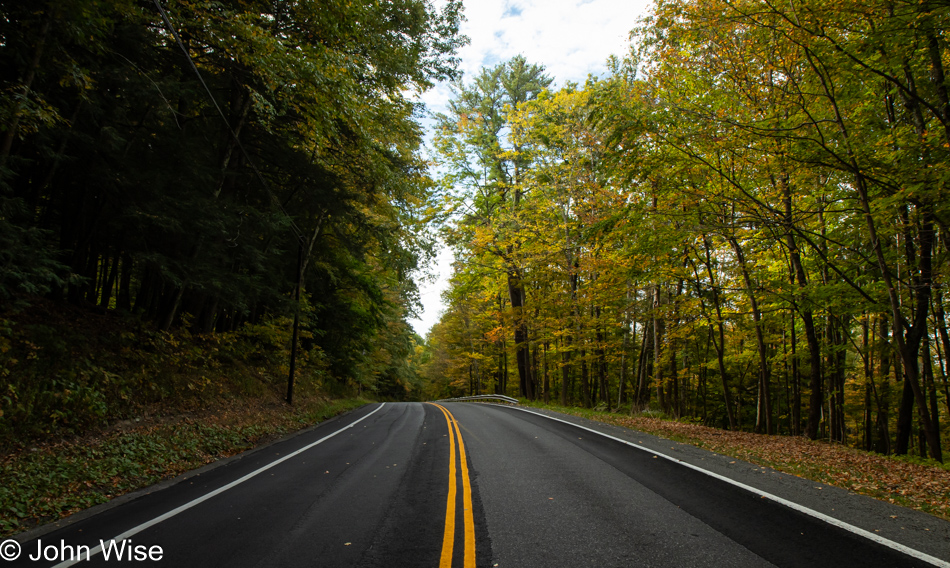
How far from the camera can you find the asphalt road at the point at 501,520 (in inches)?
134

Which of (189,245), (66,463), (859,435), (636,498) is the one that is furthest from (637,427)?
(859,435)

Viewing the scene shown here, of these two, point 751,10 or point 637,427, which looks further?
point 637,427

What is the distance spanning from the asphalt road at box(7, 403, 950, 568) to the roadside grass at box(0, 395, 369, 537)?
0.48 metres

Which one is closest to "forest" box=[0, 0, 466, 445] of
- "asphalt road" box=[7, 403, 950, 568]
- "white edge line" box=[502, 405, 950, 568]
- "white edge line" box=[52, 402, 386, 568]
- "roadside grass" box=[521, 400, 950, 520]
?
"white edge line" box=[52, 402, 386, 568]

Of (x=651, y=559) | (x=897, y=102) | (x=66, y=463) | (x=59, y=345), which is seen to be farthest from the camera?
(x=897, y=102)

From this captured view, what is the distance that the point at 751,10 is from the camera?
710 cm

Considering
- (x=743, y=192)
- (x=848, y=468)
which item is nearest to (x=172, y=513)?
(x=848, y=468)

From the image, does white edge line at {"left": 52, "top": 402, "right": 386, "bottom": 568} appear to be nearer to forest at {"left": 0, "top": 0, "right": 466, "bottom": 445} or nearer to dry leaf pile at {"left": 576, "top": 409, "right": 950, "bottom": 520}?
forest at {"left": 0, "top": 0, "right": 466, "bottom": 445}

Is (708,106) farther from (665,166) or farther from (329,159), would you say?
(329,159)

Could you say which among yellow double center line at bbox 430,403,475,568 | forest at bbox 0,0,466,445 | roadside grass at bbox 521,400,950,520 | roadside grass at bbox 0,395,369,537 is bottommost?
roadside grass at bbox 0,395,369,537

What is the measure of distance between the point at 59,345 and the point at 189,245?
3345mm

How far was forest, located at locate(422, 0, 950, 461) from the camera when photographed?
24.0 feet

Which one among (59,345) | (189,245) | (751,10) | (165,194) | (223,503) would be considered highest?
(751,10)

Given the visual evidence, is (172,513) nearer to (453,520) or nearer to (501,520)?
(453,520)
